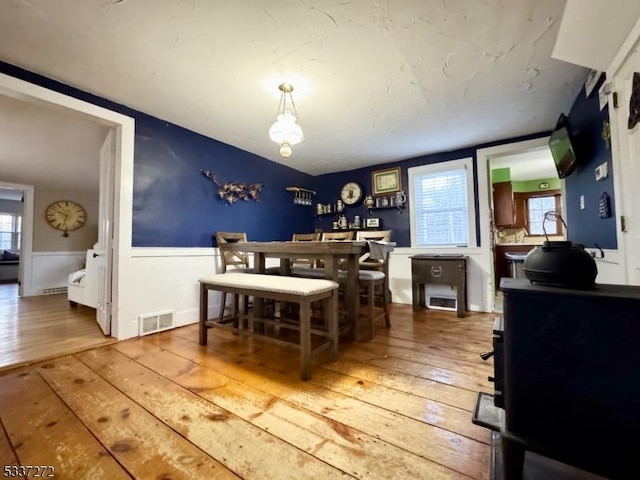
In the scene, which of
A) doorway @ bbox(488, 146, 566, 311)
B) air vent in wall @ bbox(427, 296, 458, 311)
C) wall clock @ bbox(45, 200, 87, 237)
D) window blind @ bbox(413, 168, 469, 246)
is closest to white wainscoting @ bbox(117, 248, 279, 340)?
air vent in wall @ bbox(427, 296, 458, 311)

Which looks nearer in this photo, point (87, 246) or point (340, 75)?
point (340, 75)

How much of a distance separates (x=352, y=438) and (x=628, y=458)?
2.83 feet

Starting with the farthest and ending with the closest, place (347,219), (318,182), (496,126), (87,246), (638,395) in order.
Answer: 1. (87,246)
2. (318,182)
3. (347,219)
4. (496,126)
5. (638,395)

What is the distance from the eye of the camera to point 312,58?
6.30 ft

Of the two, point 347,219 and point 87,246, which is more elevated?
point 347,219

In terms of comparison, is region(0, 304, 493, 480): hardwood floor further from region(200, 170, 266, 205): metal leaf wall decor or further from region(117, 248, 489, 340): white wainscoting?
region(200, 170, 266, 205): metal leaf wall decor

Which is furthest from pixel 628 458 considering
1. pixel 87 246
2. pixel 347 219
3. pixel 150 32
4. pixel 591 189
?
pixel 87 246

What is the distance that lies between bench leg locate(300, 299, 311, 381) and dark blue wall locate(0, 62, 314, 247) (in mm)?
1914

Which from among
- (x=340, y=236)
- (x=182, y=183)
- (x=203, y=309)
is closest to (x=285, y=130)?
(x=182, y=183)

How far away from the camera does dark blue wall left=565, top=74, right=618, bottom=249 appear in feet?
6.15

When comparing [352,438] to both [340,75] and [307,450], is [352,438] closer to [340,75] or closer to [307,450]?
[307,450]

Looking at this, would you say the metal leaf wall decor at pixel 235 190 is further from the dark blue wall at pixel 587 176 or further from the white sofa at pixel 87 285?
the dark blue wall at pixel 587 176

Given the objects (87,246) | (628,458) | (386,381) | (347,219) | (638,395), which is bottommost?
(386,381)

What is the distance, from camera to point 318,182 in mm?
5051
